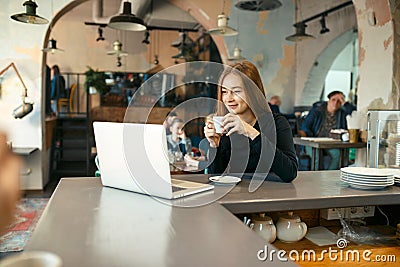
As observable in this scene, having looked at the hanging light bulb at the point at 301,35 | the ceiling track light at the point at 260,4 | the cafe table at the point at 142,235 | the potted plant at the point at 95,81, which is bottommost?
the cafe table at the point at 142,235

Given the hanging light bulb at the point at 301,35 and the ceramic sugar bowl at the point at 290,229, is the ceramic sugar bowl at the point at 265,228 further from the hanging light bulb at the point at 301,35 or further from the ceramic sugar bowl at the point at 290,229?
the hanging light bulb at the point at 301,35

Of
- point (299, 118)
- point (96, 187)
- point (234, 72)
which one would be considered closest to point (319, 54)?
point (299, 118)

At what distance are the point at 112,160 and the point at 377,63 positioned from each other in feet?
12.2

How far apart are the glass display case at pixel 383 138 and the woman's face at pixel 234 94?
0.89 m

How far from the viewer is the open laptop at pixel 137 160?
49.2 inches

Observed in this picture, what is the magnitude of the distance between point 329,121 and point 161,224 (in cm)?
500

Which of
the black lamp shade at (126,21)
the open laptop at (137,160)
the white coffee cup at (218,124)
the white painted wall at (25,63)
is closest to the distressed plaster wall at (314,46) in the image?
the black lamp shade at (126,21)

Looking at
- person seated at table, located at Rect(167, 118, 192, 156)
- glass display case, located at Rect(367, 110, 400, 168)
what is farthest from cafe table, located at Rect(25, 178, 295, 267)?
person seated at table, located at Rect(167, 118, 192, 156)

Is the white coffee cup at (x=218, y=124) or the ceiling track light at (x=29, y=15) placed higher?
the ceiling track light at (x=29, y=15)

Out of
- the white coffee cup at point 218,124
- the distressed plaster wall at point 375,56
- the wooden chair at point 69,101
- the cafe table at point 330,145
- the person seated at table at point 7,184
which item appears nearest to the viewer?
the person seated at table at point 7,184

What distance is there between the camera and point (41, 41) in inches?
199

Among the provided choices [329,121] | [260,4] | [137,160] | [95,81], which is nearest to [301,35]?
[260,4]

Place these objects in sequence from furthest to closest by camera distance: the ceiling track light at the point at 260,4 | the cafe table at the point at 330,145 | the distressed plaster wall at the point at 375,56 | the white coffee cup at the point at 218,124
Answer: the ceiling track light at the point at 260,4, the cafe table at the point at 330,145, the distressed plaster wall at the point at 375,56, the white coffee cup at the point at 218,124

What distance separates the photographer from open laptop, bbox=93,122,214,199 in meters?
A: 1.25
